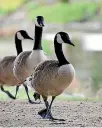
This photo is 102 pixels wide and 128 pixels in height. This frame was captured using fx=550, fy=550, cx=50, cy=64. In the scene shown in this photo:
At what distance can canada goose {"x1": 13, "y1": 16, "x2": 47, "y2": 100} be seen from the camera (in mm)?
4398

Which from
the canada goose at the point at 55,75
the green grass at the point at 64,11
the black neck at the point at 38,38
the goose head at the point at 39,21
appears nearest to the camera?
the canada goose at the point at 55,75

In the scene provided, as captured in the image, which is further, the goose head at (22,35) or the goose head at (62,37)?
the goose head at (22,35)

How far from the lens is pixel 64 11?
1517cm

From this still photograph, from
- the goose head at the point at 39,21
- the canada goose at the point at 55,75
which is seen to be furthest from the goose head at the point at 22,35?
the canada goose at the point at 55,75

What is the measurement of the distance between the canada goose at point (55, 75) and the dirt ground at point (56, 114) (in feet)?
0.53

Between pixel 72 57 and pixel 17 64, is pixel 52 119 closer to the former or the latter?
pixel 17 64

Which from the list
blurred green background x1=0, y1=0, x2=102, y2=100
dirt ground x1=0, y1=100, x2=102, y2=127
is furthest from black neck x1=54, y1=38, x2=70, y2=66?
blurred green background x1=0, y1=0, x2=102, y2=100

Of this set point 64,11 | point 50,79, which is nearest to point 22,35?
point 50,79

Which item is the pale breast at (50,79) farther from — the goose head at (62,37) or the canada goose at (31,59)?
the canada goose at (31,59)

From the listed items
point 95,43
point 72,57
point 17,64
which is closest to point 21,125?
point 17,64

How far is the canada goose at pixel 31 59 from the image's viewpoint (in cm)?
440

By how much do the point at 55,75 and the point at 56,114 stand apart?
1.79 feet

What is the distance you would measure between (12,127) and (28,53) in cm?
114

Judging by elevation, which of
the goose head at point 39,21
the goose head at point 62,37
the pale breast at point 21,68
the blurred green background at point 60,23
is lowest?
the blurred green background at point 60,23
